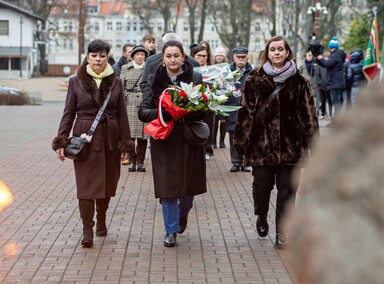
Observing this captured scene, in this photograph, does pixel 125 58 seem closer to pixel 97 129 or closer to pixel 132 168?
pixel 132 168

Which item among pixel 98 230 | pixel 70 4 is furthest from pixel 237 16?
pixel 98 230

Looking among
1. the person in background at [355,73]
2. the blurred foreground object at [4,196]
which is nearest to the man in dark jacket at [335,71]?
the person in background at [355,73]

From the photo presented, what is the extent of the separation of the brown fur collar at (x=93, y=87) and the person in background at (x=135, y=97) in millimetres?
5581

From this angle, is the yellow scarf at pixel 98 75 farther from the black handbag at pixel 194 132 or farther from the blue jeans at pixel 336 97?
the blue jeans at pixel 336 97

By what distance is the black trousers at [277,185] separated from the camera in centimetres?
759

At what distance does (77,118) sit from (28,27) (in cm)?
8300

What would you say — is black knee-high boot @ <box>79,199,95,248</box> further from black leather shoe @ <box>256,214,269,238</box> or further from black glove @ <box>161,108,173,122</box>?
black leather shoe @ <box>256,214,269,238</box>

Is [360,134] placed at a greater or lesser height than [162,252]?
greater

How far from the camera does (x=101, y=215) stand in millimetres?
8070

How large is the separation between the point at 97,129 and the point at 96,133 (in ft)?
0.12

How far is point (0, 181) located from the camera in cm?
1238

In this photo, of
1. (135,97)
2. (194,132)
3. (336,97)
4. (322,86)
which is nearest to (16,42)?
(322,86)

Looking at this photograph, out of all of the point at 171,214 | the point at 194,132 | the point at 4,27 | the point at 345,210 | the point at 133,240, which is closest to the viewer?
the point at 345,210

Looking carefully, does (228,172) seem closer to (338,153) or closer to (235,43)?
(338,153)
